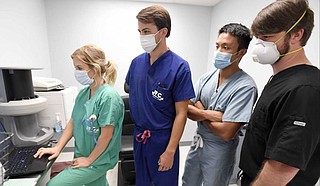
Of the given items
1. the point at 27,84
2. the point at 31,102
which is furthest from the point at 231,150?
the point at 27,84

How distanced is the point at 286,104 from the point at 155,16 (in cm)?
74

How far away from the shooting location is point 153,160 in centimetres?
112

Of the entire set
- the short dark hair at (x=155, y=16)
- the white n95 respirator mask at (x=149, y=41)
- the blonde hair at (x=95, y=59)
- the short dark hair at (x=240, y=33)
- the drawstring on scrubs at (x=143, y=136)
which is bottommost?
the drawstring on scrubs at (x=143, y=136)

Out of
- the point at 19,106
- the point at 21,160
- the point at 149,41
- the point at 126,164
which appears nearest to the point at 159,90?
the point at 149,41

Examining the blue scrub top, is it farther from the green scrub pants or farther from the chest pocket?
the green scrub pants

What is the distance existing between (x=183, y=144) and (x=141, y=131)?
2267mm

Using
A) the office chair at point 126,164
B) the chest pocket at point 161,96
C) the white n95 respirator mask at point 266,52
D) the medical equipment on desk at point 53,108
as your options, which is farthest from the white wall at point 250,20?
the medical equipment on desk at point 53,108

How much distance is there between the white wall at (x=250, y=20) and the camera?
4.23ft

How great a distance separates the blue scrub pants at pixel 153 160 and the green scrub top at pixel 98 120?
15 cm

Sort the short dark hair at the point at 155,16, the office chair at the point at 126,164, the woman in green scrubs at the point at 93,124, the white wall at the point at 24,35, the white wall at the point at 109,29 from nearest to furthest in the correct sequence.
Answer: the short dark hair at the point at 155,16 → the woman in green scrubs at the point at 93,124 → the white wall at the point at 24,35 → the office chair at the point at 126,164 → the white wall at the point at 109,29

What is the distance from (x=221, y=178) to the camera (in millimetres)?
1170

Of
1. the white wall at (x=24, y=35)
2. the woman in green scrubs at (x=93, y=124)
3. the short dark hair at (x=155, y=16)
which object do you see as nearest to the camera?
the short dark hair at (x=155, y=16)

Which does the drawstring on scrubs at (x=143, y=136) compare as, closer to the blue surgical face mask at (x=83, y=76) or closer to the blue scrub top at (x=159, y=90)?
the blue scrub top at (x=159, y=90)

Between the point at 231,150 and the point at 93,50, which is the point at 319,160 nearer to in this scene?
the point at 231,150
